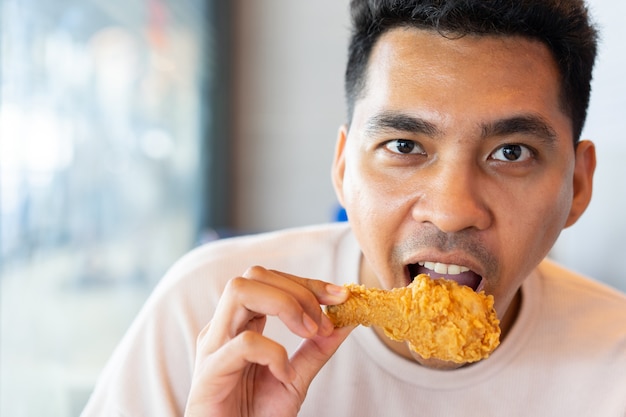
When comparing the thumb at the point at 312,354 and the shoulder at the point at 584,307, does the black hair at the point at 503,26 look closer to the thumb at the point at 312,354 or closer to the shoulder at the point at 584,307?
the shoulder at the point at 584,307

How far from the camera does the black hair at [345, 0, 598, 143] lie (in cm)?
140

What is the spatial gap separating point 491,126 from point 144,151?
2.65 m

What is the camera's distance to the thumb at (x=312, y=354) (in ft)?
4.32

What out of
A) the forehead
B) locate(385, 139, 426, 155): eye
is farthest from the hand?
the forehead

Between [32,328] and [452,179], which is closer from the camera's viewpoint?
[452,179]

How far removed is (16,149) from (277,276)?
1.45 meters

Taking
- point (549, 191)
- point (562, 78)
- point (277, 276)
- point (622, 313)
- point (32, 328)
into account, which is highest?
point (562, 78)

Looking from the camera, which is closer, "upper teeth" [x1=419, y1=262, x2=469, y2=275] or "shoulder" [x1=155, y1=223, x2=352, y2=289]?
Result: "upper teeth" [x1=419, y1=262, x2=469, y2=275]

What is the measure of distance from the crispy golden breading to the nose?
131mm

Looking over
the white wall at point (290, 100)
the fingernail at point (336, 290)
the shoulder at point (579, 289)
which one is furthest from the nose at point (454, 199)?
the white wall at point (290, 100)

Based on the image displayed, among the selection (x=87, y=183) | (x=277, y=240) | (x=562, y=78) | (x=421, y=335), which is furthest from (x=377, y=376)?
(x=87, y=183)

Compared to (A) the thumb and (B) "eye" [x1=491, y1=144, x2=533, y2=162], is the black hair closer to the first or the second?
(B) "eye" [x1=491, y1=144, x2=533, y2=162]

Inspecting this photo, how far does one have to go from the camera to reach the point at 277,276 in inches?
48.7

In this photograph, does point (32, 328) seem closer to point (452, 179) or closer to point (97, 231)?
point (97, 231)
